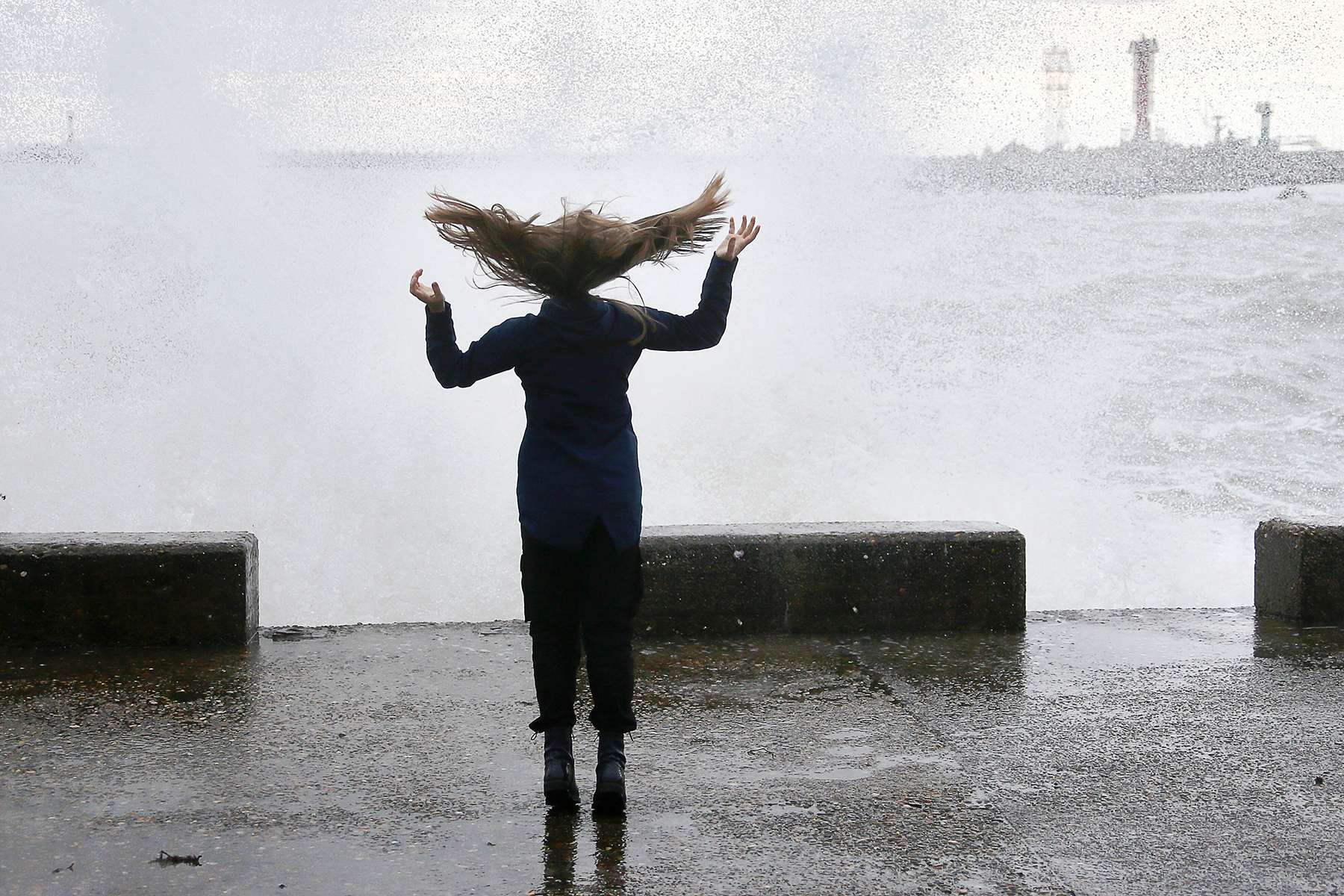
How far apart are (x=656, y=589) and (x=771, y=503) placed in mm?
7908

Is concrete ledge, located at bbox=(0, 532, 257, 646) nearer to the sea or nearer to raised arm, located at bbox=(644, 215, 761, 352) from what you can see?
raised arm, located at bbox=(644, 215, 761, 352)

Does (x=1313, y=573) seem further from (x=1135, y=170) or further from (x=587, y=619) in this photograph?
(x=1135, y=170)

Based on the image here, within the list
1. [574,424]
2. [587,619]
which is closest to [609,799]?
[587,619]

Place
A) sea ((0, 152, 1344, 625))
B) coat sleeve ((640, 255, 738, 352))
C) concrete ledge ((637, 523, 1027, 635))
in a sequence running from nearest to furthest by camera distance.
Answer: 1. coat sleeve ((640, 255, 738, 352))
2. concrete ledge ((637, 523, 1027, 635))
3. sea ((0, 152, 1344, 625))

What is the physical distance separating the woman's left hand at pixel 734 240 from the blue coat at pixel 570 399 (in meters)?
0.09

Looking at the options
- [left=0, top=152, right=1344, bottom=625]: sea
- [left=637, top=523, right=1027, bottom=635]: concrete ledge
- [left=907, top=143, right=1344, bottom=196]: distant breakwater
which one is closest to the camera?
[left=637, top=523, right=1027, bottom=635]: concrete ledge

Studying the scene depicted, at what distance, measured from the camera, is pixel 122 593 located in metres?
4.61

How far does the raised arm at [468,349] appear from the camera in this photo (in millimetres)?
2949

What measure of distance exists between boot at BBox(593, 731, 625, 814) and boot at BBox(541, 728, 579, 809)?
66mm

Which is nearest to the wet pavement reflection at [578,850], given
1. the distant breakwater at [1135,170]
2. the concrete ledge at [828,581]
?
the concrete ledge at [828,581]

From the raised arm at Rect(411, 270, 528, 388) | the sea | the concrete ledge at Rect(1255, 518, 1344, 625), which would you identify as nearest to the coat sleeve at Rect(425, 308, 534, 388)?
the raised arm at Rect(411, 270, 528, 388)

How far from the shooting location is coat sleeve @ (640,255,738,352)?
3.00 metres

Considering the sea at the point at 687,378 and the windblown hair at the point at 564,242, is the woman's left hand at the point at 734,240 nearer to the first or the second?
the windblown hair at the point at 564,242

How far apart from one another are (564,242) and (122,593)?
2804 mm
